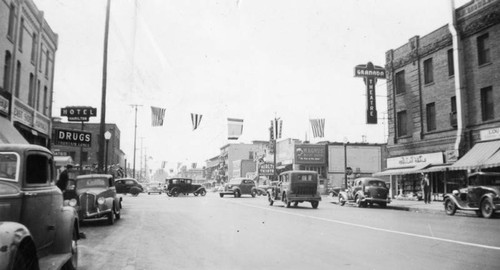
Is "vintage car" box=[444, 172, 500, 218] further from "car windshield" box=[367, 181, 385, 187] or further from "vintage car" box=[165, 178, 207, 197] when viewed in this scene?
"vintage car" box=[165, 178, 207, 197]

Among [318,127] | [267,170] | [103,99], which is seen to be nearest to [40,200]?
[103,99]

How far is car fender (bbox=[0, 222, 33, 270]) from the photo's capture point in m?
3.67

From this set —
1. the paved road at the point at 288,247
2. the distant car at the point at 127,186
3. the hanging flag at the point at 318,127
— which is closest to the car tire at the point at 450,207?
the paved road at the point at 288,247

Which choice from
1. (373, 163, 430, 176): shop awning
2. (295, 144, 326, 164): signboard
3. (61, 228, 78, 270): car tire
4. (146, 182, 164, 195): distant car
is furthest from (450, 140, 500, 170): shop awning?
(146, 182, 164, 195): distant car

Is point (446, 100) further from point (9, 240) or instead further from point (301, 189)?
point (9, 240)

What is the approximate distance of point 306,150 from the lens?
55.2m

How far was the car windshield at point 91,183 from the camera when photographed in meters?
14.6

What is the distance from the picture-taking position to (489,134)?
22844mm

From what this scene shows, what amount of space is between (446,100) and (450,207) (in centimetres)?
1055

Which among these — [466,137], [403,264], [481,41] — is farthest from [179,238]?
[481,41]

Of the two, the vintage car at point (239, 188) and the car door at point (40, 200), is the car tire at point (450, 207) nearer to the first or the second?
the car door at point (40, 200)

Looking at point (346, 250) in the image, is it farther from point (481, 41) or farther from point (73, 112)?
point (481, 41)

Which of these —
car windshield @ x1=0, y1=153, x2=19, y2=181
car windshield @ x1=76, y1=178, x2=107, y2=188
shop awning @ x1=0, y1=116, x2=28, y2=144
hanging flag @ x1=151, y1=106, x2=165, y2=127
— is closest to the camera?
car windshield @ x1=0, y1=153, x2=19, y2=181

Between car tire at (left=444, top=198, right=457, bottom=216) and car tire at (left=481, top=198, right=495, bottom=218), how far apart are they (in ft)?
4.67
